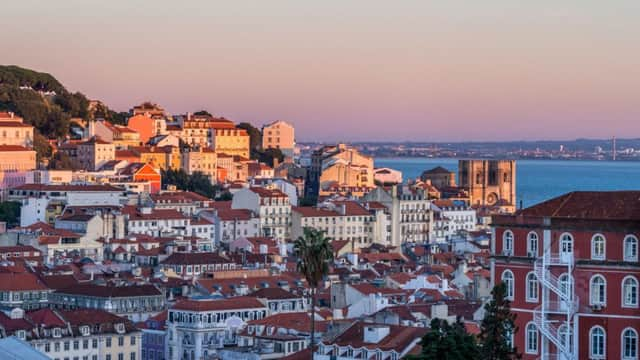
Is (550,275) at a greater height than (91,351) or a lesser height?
greater

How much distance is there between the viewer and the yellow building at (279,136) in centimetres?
15712

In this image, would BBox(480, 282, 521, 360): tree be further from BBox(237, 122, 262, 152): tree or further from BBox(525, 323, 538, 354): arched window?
BBox(237, 122, 262, 152): tree

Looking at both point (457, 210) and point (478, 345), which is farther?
point (457, 210)

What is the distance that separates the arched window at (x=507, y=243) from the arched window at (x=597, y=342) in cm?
258

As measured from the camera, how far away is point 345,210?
341 feet

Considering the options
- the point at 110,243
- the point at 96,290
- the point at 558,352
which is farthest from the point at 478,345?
the point at 110,243

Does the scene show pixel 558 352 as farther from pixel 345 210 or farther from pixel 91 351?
pixel 345 210


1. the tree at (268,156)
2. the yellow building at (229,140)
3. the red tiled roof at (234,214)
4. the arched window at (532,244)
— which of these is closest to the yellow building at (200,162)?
the yellow building at (229,140)

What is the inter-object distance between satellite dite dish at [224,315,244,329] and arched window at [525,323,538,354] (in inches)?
868

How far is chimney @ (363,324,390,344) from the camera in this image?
4900cm

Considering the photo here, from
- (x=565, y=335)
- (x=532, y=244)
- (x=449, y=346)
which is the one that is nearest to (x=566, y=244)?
(x=532, y=244)

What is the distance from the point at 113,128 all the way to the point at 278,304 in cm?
→ 7208

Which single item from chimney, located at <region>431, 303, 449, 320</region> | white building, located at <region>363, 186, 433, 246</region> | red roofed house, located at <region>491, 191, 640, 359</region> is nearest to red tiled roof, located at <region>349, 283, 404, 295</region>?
chimney, located at <region>431, 303, 449, 320</region>

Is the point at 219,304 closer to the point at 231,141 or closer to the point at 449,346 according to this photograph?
the point at 449,346
